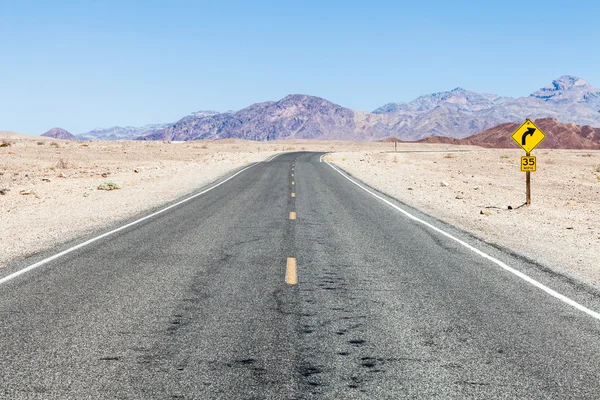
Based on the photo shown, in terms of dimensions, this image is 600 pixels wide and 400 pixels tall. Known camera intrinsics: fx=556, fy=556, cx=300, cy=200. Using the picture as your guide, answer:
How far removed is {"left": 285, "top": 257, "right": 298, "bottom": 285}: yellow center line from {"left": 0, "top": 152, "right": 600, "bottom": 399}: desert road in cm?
7

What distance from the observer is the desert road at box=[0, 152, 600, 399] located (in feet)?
14.6

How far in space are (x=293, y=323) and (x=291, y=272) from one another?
241cm

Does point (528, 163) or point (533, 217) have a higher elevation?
point (528, 163)

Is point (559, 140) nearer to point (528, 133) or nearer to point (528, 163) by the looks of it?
point (528, 133)

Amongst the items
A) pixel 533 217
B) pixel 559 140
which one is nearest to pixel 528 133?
pixel 533 217

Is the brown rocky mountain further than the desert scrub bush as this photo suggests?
Yes

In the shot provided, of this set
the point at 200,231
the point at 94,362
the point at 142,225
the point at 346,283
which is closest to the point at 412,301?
the point at 346,283

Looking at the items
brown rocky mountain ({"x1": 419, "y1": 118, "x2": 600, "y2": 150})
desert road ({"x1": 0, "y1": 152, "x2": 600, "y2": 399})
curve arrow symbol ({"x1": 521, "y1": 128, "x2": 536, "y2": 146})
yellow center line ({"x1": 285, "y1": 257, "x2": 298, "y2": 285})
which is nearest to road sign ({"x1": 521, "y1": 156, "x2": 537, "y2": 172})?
curve arrow symbol ({"x1": 521, "y1": 128, "x2": 536, "y2": 146})

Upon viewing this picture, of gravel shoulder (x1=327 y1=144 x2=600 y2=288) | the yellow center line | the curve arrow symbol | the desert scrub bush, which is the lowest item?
gravel shoulder (x1=327 y1=144 x2=600 y2=288)

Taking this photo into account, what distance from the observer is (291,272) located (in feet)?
27.2

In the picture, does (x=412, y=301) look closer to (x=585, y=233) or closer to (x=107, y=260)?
(x=107, y=260)

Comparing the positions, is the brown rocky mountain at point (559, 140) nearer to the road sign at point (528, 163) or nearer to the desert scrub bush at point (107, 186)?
the desert scrub bush at point (107, 186)

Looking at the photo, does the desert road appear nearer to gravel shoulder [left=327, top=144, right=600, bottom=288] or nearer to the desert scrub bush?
gravel shoulder [left=327, top=144, right=600, bottom=288]

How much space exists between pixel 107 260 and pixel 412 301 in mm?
5166
